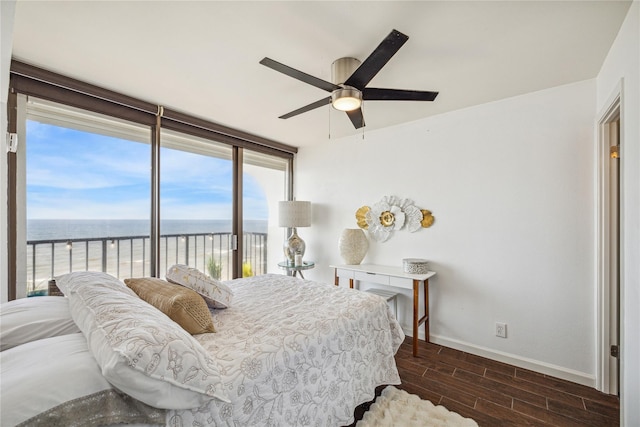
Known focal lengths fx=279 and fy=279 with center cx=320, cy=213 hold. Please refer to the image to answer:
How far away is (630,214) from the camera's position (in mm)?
1468

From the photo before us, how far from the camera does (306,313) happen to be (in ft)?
5.75

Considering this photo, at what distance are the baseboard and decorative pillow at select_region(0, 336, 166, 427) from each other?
2.83 metres

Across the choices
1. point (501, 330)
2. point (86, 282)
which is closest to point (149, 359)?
point (86, 282)

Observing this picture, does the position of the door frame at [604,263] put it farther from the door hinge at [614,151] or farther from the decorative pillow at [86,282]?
the decorative pillow at [86,282]

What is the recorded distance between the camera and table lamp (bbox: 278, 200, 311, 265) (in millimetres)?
3779

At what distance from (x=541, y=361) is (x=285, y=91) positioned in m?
3.25

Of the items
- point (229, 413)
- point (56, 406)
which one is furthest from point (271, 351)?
point (56, 406)

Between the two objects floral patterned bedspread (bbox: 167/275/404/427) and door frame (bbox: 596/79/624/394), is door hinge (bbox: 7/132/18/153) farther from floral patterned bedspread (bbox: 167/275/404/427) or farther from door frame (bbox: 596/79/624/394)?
door frame (bbox: 596/79/624/394)

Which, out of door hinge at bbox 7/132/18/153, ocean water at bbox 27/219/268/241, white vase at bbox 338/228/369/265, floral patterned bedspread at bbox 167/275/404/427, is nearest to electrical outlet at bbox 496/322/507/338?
floral patterned bedspread at bbox 167/275/404/427

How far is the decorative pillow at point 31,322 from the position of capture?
1113 millimetres

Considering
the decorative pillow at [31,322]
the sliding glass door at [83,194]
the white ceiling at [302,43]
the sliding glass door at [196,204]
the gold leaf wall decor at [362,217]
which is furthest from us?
the gold leaf wall decor at [362,217]

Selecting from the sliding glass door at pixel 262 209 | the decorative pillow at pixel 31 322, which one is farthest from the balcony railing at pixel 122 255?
the decorative pillow at pixel 31 322

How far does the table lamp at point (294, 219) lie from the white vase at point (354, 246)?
0.68m

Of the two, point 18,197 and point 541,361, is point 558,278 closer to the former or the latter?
point 541,361
